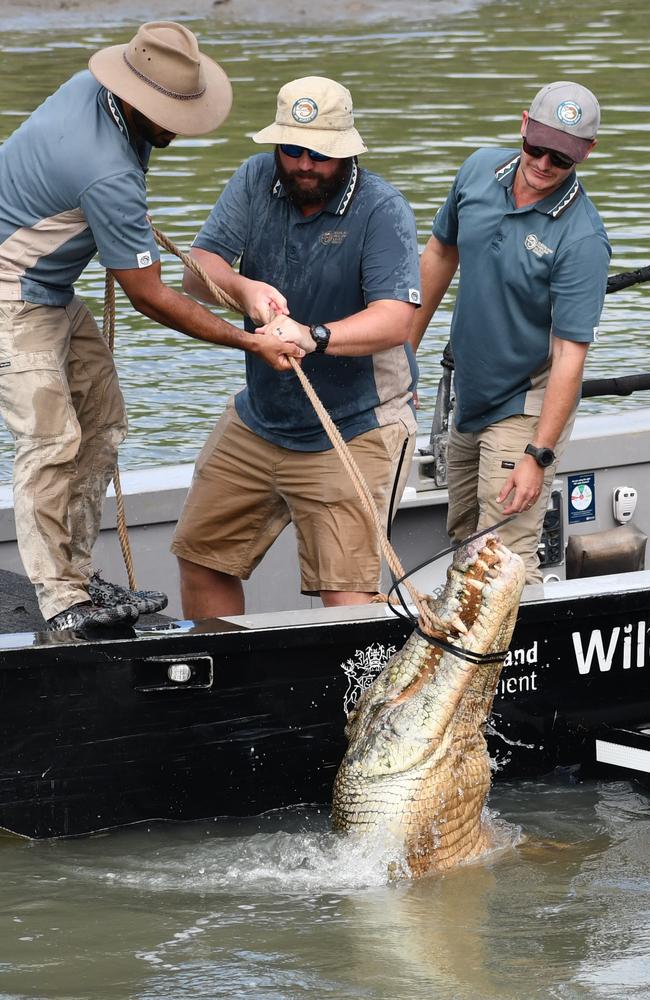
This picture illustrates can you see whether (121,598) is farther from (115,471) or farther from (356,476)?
(356,476)

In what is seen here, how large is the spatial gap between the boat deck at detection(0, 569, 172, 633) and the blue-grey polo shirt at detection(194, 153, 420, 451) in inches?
33.4

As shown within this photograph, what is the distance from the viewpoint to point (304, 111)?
523cm

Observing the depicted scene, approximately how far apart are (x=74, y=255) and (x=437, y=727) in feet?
5.86

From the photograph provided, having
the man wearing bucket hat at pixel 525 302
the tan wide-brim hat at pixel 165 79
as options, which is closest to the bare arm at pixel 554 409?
the man wearing bucket hat at pixel 525 302

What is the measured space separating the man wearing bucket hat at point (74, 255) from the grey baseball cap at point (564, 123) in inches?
41.1

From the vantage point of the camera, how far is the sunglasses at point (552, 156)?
5.49 meters

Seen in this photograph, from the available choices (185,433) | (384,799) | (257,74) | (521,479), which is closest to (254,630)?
(384,799)

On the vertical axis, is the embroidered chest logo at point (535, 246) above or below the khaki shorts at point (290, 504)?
above

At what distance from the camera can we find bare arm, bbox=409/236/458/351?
618cm

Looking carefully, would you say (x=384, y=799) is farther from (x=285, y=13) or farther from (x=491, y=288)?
(x=285, y=13)

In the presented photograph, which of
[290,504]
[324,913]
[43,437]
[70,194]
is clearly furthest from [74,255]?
[324,913]

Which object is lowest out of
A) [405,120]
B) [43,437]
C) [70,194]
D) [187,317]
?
[43,437]

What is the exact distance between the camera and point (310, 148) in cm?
522

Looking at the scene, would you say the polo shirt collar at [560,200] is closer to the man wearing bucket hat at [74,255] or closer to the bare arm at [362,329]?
the bare arm at [362,329]
